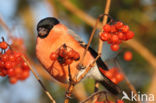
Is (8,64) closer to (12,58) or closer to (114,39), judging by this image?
(12,58)

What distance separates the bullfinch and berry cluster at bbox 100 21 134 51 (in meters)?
0.68

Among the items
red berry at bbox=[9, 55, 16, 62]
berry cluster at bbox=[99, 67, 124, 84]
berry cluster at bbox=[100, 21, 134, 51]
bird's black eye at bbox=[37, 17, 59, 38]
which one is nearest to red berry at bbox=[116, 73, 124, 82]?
berry cluster at bbox=[99, 67, 124, 84]

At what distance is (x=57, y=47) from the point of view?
299cm

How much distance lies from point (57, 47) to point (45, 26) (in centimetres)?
31

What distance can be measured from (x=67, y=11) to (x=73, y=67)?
1484 mm

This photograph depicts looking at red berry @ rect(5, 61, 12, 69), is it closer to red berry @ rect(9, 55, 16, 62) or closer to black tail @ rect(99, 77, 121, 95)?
red berry @ rect(9, 55, 16, 62)

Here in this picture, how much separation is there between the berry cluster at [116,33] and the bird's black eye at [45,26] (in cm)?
96

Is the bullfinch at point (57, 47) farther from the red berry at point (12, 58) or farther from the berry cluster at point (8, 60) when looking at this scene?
the red berry at point (12, 58)

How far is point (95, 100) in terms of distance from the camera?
2.59 m

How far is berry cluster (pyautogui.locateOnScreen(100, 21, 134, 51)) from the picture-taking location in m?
2.28

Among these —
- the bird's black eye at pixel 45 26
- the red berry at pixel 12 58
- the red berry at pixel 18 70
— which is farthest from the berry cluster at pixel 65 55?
the bird's black eye at pixel 45 26

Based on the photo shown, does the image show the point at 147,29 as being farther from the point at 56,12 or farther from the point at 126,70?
the point at 56,12

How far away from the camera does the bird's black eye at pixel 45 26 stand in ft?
10.3

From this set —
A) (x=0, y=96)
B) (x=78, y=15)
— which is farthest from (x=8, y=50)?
(x=0, y=96)
